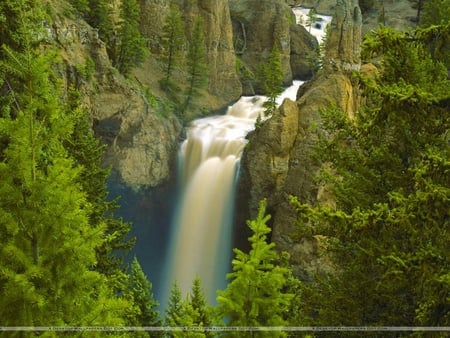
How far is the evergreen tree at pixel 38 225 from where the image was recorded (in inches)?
244

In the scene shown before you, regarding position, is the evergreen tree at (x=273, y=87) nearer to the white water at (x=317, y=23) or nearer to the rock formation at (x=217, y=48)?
the rock formation at (x=217, y=48)

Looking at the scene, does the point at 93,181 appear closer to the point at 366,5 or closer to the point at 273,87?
the point at 273,87

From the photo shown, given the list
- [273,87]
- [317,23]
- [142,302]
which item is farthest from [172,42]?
[317,23]

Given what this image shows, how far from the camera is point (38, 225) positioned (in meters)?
6.39

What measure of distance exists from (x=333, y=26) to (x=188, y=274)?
2057cm

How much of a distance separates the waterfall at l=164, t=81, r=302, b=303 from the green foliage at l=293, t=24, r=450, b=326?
1980cm

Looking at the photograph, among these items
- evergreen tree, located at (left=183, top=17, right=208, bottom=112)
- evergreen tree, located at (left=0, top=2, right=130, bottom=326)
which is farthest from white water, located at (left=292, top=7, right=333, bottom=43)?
evergreen tree, located at (left=0, top=2, right=130, bottom=326)

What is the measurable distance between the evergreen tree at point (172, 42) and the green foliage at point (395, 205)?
1163 inches

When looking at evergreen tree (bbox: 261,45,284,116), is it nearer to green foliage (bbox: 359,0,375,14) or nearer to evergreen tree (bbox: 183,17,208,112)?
evergreen tree (bbox: 183,17,208,112)

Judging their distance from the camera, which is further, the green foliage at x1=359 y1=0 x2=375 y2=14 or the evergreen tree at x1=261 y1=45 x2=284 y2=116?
the green foliage at x1=359 y1=0 x2=375 y2=14

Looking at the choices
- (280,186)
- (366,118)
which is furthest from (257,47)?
(366,118)

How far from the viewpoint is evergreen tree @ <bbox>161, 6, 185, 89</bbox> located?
38219 mm

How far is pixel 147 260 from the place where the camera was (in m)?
30.6

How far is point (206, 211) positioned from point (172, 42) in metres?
17.1
